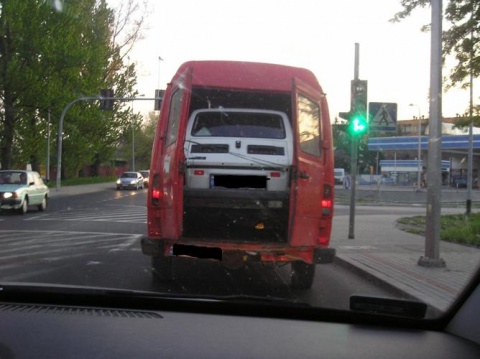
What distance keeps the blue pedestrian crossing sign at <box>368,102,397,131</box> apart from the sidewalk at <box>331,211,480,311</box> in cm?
246

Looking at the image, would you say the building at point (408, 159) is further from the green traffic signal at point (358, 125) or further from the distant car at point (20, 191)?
the green traffic signal at point (358, 125)

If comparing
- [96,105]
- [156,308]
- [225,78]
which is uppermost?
[96,105]

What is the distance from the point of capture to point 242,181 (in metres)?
6.51

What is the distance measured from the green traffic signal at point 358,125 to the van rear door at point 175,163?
20.4 feet

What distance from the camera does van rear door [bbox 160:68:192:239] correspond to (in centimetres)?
615

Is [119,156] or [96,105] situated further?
[119,156]

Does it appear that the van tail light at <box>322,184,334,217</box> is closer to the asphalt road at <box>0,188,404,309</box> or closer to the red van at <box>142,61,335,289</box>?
the red van at <box>142,61,335,289</box>

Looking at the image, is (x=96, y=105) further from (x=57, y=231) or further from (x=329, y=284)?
(x=329, y=284)

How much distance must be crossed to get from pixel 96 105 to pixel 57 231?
98.4 ft

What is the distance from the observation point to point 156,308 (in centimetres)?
342

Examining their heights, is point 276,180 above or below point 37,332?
above

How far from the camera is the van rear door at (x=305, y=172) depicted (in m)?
6.15

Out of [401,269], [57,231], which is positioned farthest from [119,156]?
[401,269]


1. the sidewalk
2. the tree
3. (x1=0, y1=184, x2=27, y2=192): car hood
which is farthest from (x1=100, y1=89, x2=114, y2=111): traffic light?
the sidewalk
